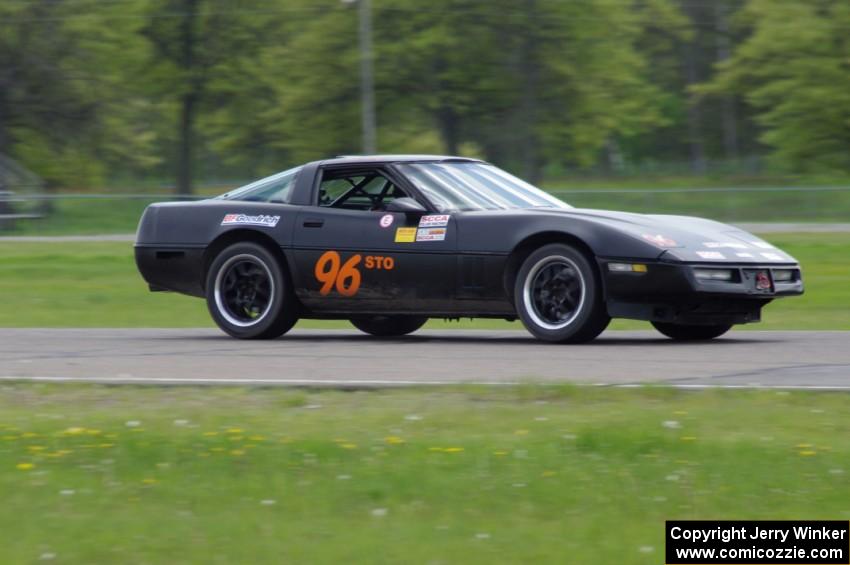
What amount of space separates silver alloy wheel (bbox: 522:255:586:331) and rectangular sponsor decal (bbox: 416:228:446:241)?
0.71m

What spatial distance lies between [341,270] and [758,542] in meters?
6.34

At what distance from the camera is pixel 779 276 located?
982 cm

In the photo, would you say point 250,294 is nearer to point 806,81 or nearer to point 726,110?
point 806,81

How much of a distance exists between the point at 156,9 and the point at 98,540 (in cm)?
4644

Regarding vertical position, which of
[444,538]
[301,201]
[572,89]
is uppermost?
[572,89]

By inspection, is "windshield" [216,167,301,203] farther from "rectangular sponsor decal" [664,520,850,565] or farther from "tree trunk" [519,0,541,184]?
"tree trunk" [519,0,541,184]

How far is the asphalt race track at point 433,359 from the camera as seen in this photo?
26.8 feet

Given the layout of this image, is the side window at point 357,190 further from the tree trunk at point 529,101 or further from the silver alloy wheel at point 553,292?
the tree trunk at point 529,101

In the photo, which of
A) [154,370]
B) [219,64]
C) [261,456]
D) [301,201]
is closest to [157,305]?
[301,201]

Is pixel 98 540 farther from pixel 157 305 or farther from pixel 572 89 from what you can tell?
pixel 572 89

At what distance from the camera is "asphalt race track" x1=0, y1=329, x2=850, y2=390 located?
8172mm

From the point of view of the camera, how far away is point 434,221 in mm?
10219

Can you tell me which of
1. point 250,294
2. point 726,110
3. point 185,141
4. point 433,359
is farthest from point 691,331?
point 726,110

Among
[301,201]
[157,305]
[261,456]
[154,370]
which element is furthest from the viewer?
[157,305]
